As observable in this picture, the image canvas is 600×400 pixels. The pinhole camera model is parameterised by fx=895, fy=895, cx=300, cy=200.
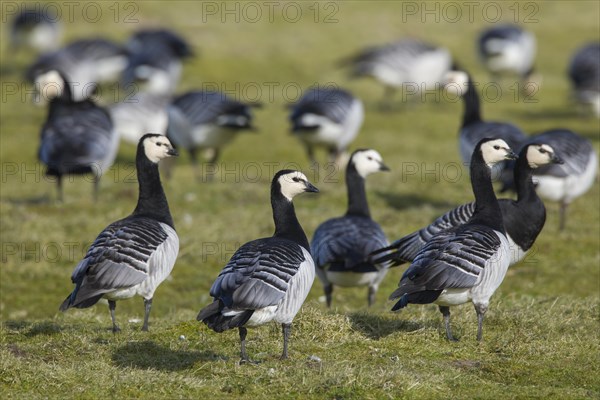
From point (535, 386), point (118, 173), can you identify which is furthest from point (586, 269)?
point (118, 173)

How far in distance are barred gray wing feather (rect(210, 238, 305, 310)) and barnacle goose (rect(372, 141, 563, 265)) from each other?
2.68 metres

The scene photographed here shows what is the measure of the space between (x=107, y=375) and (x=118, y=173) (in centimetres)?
1616

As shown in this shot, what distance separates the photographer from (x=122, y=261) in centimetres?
1053

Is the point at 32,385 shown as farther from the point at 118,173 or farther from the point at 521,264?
the point at 118,173

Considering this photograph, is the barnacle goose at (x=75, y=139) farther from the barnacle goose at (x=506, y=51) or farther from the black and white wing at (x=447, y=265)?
the barnacle goose at (x=506, y=51)

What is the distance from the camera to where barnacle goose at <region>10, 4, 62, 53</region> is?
3791 centimetres

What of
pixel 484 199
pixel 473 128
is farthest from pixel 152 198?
pixel 473 128

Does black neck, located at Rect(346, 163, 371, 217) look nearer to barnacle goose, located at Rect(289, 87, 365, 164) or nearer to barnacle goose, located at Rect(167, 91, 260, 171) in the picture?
barnacle goose, located at Rect(289, 87, 365, 164)

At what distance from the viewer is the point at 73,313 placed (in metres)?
13.2

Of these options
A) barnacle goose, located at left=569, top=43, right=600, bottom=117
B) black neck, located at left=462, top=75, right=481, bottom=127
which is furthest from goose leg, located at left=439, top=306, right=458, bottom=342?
barnacle goose, located at left=569, top=43, right=600, bottom=117

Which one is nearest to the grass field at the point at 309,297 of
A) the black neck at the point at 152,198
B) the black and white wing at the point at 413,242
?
the black and white wing at the point at 413,242

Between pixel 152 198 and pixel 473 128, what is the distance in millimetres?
9311

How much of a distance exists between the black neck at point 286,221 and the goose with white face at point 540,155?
14.0 feet

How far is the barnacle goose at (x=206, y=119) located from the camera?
22.4m
